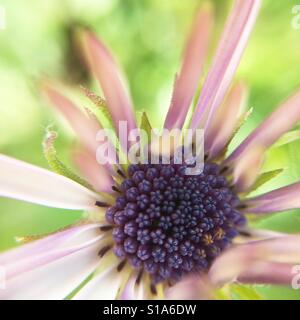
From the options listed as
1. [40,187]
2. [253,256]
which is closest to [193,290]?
[253,256]

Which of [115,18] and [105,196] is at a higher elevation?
[115,18]

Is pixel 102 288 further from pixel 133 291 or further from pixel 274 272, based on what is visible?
pixel 274 272

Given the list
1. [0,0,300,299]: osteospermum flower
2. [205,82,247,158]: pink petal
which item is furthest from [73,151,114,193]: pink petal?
[205,82,247,158]: pink petal

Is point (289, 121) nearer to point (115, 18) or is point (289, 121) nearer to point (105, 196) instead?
point (105, 196)

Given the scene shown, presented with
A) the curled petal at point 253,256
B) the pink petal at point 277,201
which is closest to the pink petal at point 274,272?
the curled petal at point 253,256

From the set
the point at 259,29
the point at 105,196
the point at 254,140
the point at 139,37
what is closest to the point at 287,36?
the point at 259,29

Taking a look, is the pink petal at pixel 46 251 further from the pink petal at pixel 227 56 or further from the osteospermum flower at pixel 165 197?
the pink petal at pixel 227 56
